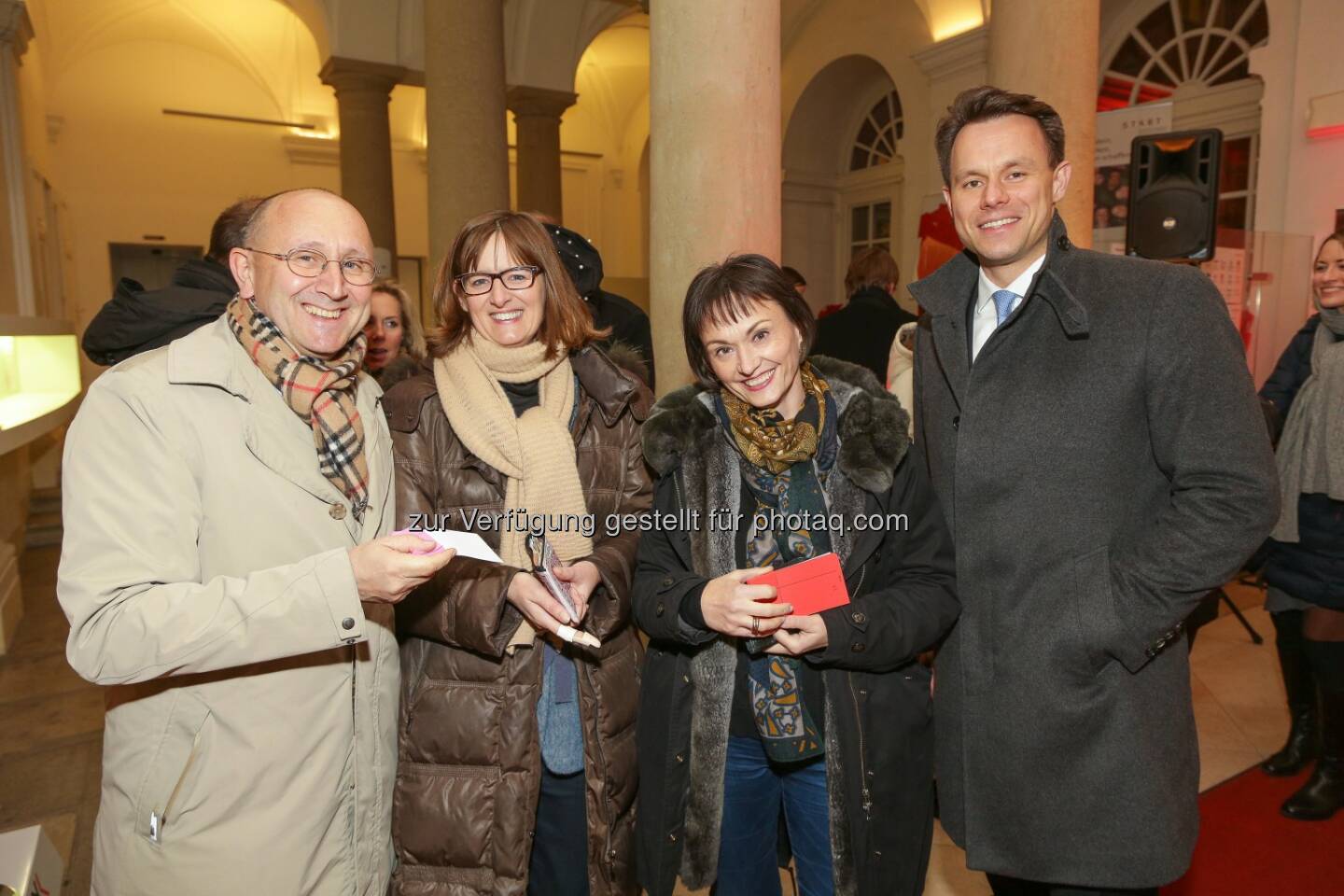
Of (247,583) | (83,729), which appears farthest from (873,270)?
(83,729)

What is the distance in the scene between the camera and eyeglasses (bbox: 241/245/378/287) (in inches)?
64.7

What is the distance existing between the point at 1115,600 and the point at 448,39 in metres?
5.98

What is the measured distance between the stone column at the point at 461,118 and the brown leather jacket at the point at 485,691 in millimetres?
4042

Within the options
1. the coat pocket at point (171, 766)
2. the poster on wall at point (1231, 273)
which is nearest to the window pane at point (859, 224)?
the poster on wall at point (1231, 273)

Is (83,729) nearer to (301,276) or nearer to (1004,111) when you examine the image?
(301,276)

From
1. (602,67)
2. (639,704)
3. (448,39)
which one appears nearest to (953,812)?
(639,704)

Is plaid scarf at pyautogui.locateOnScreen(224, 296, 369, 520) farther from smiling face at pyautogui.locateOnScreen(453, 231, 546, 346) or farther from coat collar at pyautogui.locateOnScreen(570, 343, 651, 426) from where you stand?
coat collar at pyautogui.locateOnScreen(570, 343, 651, 426)

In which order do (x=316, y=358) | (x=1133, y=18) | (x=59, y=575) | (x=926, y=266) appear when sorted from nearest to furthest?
(x=59, y=575), (x=316, y=358), (x=926, y=266), (x=1133, y=18)

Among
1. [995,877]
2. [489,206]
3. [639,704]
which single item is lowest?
[995,877]

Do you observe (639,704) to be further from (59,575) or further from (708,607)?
(59,575)

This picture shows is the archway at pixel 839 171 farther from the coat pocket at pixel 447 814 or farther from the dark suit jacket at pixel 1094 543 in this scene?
the coat pocket at pixel 447 814

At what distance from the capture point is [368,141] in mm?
9188

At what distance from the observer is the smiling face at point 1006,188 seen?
1764 mm

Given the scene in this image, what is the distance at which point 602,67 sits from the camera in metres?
18.8
